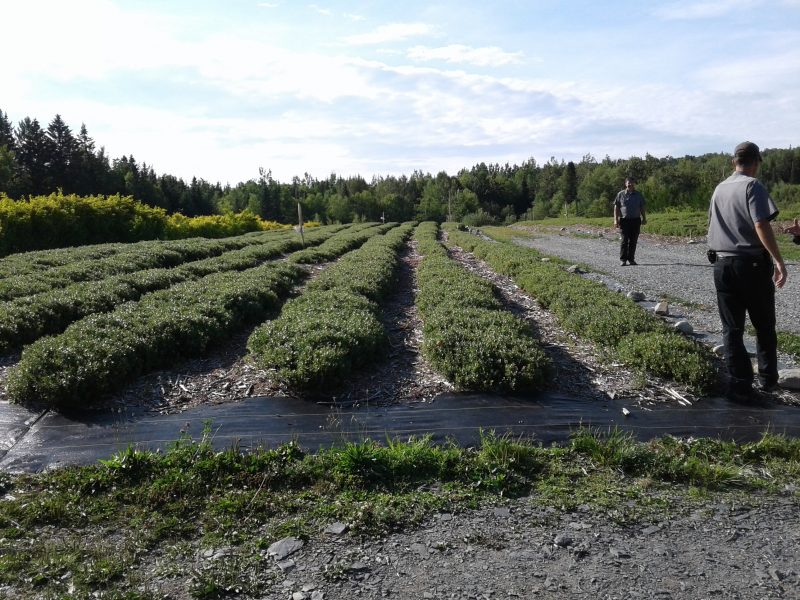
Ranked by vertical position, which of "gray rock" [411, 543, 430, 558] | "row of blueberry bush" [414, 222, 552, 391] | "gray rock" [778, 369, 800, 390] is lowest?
"gray rock" [411, 543, 430, 558]

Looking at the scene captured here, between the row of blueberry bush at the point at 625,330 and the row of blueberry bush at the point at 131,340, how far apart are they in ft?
20.1

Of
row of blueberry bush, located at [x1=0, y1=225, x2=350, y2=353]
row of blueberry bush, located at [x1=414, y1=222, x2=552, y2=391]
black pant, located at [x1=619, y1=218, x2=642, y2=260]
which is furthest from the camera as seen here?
black pant, located at [x1=619, y1=218, x2=642, y2=260]

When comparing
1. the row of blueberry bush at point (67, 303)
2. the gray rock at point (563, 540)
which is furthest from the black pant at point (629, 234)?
the gray rock at point (563, 540)

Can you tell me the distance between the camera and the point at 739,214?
5.58 m

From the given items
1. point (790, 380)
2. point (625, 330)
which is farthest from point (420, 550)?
point (625, 330)

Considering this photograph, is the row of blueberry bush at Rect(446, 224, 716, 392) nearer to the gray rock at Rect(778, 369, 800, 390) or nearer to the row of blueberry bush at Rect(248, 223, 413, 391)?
the gray rock at Rect(778, 369, 800, 390)

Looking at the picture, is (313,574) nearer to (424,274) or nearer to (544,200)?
(424,274)

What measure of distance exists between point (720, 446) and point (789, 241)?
75.0 ft

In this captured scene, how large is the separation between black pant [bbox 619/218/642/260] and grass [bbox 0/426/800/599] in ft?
38.9

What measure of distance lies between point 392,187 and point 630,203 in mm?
107755

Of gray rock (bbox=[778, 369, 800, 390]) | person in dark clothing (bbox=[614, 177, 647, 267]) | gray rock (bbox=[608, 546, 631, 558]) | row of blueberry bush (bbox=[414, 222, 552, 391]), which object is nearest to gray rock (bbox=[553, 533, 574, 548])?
gray rock (bbox=[608, 546, 631, 558])

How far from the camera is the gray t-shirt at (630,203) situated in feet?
49.3

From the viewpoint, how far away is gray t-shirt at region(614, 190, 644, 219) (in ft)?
49.3

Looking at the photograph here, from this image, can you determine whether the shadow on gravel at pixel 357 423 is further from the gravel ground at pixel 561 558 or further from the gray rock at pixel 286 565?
the gray rock at pixel 286 565
